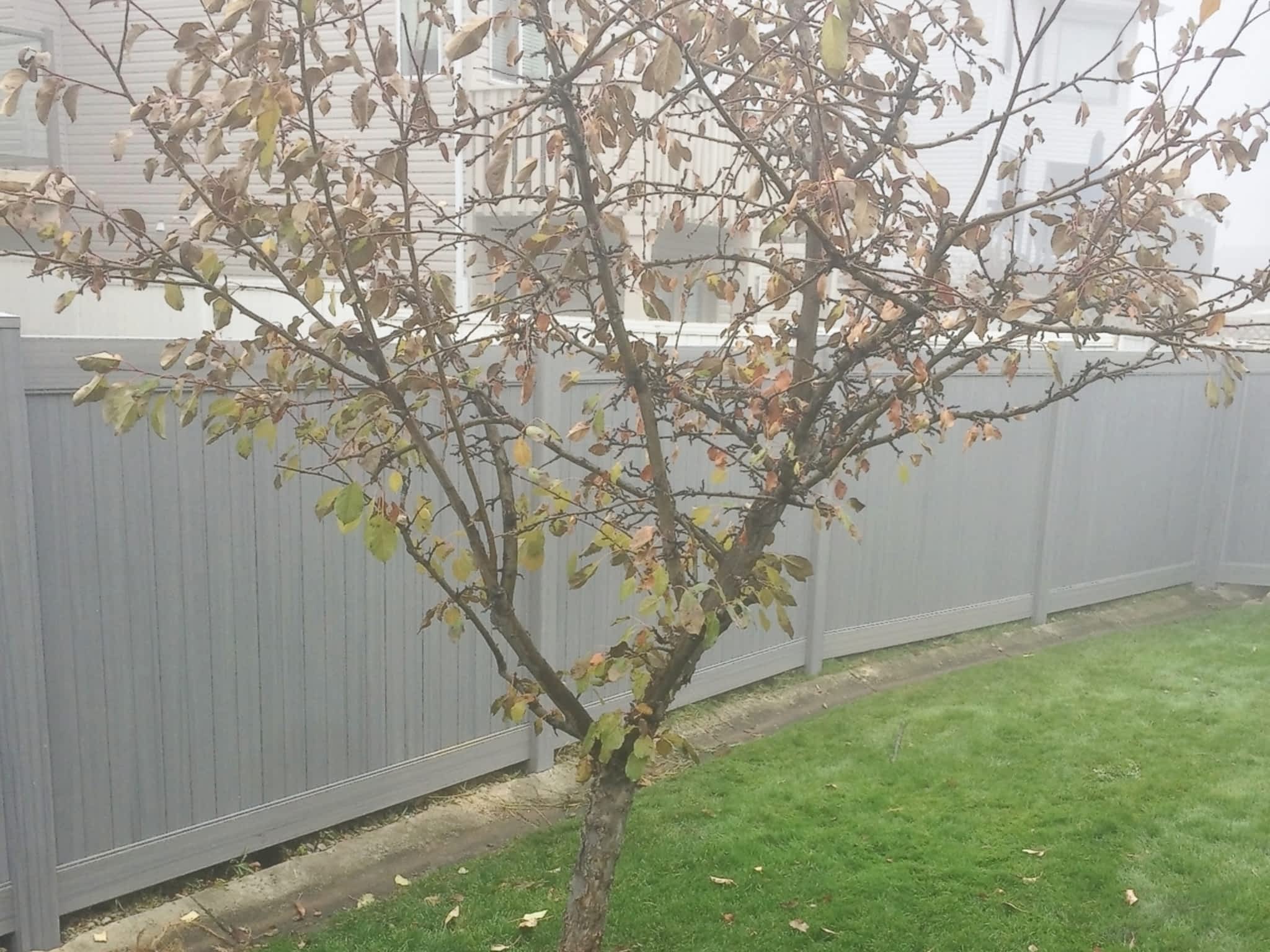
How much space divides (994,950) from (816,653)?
298 cm

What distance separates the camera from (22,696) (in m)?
3.21

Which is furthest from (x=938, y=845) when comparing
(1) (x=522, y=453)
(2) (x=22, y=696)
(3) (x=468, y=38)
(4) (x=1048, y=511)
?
(4) (x=1048, y=511)

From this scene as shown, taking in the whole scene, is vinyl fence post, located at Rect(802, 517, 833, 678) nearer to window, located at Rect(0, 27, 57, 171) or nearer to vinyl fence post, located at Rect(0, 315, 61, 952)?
vinyl fence post, located at Rect(0, 315, 61, 952)

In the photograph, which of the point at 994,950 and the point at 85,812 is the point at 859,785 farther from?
the point at 85,812

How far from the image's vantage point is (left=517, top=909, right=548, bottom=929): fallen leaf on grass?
3521 mm

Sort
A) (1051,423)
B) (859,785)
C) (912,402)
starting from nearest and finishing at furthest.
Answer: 1. (912,402)
2. (859,785)
3. (1051,423)

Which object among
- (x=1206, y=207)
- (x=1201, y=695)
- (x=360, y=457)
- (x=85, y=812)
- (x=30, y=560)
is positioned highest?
(x=1206, y=207)

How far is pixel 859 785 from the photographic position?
479 cm

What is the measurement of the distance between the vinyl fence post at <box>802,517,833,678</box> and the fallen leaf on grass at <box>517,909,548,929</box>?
315cm

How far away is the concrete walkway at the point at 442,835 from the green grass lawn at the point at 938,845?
195 mm

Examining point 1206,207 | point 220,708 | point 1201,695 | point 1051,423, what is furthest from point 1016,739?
point 220,708

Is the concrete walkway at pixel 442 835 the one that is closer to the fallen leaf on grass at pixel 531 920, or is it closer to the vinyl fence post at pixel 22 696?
the vinyl fence post at pixel 22 696

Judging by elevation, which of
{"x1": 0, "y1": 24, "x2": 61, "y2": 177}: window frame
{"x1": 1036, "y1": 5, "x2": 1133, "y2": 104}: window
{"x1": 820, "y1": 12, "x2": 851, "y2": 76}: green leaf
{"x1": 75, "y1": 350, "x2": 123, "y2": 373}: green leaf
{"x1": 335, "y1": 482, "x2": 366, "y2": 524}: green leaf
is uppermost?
{"x1": 1036, "y1": 5, "x2": 1133, "y2": 104}: window

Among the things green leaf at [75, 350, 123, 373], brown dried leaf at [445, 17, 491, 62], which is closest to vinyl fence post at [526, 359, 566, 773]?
green leaf at [75, 350, 123, 373]
